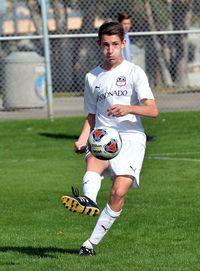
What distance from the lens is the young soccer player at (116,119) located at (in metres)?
7.96

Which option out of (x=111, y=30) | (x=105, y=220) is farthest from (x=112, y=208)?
(x=111, y=30)

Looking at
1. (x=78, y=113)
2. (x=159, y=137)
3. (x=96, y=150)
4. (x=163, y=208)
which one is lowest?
(x=78, y=113)

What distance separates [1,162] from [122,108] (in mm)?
8289

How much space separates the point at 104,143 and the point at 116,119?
1.49ft

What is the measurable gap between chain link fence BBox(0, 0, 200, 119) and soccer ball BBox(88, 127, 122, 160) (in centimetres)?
1430

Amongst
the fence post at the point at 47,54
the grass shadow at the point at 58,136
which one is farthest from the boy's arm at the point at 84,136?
the fence post at the point at 47,54

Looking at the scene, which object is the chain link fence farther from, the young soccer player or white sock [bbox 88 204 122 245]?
white sock [bbox 88 204 122 245]

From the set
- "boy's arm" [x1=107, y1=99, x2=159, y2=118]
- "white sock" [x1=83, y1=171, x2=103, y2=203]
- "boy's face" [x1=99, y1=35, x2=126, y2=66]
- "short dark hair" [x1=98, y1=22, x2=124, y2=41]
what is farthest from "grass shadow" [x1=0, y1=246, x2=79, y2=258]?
"short dark hair" [x1=98, y1=22, x2=124, y2=41]

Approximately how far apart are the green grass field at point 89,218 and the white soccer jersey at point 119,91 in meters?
1.10

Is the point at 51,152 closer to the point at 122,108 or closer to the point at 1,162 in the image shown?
the point at 1,162

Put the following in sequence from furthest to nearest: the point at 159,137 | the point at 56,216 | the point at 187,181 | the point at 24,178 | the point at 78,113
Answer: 1. the point at 78,113
2. the point at 159,137
3. the point at 24,178
4. the point at 187,181
5. the point at 56,216

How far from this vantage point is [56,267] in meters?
7.72

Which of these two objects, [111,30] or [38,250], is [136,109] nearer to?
[111,30]

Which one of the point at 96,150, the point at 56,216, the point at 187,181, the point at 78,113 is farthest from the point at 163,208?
the point at 78,113
